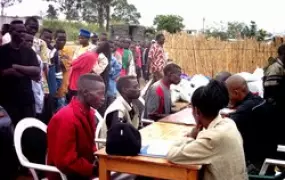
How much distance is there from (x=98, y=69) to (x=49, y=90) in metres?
0.85

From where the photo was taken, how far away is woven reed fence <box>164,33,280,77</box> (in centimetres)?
1077

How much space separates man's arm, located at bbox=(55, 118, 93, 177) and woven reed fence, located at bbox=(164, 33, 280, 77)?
8.17m

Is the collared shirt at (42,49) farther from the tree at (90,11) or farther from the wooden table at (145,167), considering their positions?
the tree at (90,11)

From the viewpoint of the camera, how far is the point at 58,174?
3.27m

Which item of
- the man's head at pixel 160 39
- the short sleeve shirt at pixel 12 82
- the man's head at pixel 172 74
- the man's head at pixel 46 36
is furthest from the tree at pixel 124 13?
the short sleeve shirt at pixel 12 82

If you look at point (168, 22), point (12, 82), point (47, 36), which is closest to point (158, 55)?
point (47, 36)

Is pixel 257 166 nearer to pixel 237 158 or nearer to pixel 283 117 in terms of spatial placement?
pixel 283 117

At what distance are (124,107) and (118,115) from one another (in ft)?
0.52

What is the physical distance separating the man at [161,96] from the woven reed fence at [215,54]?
5866 mm

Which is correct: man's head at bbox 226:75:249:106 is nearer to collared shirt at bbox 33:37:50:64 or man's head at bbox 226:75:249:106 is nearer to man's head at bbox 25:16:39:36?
man's head at bbox 25:16:39:36

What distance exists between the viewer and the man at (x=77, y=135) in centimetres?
312

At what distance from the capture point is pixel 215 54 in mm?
11008

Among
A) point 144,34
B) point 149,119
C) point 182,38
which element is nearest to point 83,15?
point 144,34

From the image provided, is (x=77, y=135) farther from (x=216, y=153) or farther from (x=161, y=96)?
(x=161, y=96)
